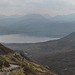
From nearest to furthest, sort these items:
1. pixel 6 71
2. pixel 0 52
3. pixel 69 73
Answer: pixel 6 71
pixel 0 52
pixel 69 73

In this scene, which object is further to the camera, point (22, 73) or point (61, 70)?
point (61, 70)

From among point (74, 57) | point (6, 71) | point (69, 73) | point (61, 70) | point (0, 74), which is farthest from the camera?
point (74, 57)

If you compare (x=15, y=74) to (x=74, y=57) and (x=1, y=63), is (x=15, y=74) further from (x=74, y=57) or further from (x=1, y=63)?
(x=74, y=57)

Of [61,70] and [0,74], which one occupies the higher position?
[0,74]

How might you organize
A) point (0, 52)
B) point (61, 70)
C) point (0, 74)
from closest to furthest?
point (0, 74), point (0, 52), point (61, 70)

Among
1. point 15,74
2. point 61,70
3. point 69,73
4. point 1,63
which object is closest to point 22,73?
point 15,74

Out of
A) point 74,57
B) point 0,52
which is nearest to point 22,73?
point 0,52

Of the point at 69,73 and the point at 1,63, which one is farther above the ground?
the point at 1,63

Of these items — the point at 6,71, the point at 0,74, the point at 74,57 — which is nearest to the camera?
the point at 0,74

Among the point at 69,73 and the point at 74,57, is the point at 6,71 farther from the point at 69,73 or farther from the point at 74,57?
the point at 74,57
